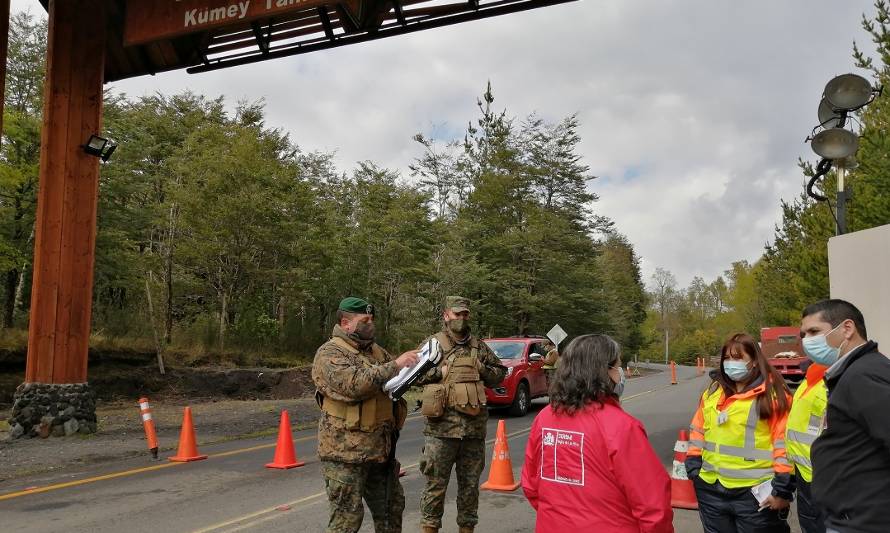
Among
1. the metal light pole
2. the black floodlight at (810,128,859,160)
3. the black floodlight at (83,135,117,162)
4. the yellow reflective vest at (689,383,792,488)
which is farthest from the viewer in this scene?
the black floodlight at (83,135,117,162)

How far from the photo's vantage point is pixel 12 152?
62.2 ft

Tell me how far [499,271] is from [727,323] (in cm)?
5692

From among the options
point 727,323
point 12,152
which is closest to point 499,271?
point 12,152

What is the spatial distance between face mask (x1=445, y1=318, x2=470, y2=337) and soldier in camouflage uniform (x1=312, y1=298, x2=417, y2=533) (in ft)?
4.27

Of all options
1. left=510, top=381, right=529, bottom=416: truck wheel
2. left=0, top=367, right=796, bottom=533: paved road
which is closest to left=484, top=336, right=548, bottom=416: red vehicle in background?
left=510, top=381, right=529, bottom=416: truck wheel

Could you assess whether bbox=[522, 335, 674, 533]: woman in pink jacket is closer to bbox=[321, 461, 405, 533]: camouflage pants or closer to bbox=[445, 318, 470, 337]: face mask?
bbox=[321, 461, 405, 533]: camouflage pants

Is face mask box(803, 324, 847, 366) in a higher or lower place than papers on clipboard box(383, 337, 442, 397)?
higher

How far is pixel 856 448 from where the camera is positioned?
2.55 m

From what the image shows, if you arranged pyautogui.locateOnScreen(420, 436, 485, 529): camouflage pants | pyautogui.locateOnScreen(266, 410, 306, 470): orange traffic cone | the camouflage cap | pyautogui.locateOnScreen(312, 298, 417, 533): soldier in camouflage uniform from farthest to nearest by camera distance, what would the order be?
1. pyautogui.locateOnScreen(266, 410, 306, 470): orange traffic cone
2. the camouflage cap
3. pyautogui.locateOnScreen(420, 436, 485, 529): camouflage pants
4. pyautogui.locateOnScreen(312, 298, 417, 533): soldier in camouflage uniform

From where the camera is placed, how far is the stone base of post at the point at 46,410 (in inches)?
452

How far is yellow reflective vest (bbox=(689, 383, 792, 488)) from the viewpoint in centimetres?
392

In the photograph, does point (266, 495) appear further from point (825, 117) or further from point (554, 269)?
point (554, 269)

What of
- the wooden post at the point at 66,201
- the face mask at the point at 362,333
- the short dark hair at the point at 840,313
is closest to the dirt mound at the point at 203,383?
the wooden post at the point at 66,201

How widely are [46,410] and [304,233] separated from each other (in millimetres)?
14142
